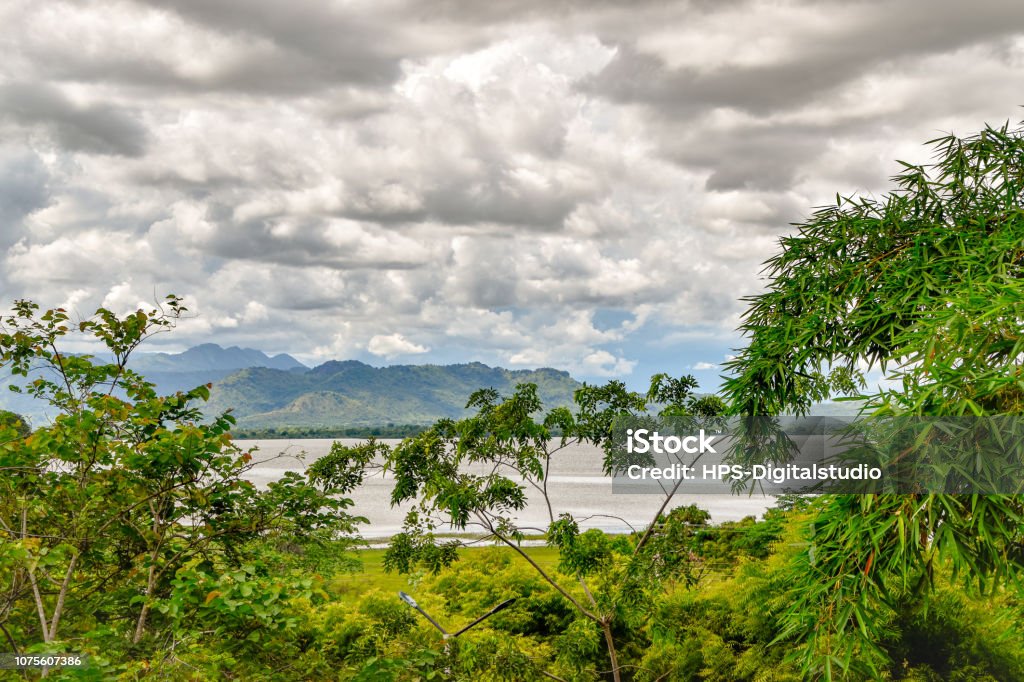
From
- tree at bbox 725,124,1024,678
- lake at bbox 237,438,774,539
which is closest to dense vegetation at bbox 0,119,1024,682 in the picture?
tree at bbox 725,124,1024,678

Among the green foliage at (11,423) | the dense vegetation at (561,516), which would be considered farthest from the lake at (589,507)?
the green foliage at (11,423)

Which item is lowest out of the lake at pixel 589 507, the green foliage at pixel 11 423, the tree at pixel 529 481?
the lake at pixel 589 507

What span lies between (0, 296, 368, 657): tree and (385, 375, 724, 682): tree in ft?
10.8

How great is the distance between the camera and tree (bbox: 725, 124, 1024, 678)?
12.9 feet

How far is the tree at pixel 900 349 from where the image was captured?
12.9 feet

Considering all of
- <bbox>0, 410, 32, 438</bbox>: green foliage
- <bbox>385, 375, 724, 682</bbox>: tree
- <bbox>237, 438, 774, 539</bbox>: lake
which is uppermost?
<bbox>0, 410, 32, 438</bbox>: green foliage

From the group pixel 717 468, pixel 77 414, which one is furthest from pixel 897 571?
pixel 77 414

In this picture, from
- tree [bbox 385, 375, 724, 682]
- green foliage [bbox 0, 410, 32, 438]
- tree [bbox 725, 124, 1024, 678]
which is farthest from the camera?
tree [bbox 385, 375, 724, 682]

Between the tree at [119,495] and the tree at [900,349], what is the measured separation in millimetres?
3561

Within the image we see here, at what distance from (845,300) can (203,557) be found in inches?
211

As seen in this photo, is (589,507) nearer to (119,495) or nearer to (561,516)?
(561,516)

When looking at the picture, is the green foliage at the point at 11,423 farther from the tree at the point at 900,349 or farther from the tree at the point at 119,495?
the tree at the point at 900,349

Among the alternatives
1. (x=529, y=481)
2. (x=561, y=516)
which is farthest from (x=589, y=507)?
(x=529, y=481)

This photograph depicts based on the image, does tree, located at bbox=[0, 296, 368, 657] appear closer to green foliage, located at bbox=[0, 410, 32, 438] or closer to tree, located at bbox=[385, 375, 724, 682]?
green foliage, located at bbox=[0, 410, 32, 438]
